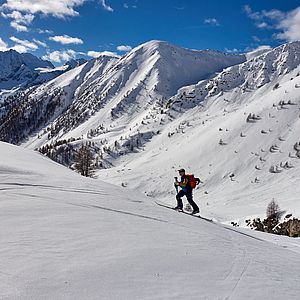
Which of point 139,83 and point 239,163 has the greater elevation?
point 139,83

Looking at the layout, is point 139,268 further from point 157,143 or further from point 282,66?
point 282,66

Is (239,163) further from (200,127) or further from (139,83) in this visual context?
(139,83)

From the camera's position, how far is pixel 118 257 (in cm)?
701

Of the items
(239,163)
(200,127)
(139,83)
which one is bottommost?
(239,163)

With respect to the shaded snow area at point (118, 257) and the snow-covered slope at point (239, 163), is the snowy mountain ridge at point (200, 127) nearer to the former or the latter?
the snow-covered slope at point (239, 163)

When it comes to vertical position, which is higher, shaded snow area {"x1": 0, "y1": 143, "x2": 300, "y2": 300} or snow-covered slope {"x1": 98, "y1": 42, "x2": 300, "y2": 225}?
snow-covered slope {"x1": 98, "y1": 42, "x2": 300, "y2": 225}

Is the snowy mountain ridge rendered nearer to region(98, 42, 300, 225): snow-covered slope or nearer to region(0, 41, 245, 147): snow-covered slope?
region(98, 42, 300, 225): snow-covered slope

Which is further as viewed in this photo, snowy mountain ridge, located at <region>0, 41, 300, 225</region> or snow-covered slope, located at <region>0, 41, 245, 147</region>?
snow-covered slope, located at <region>0, 41, 245, 147</region>

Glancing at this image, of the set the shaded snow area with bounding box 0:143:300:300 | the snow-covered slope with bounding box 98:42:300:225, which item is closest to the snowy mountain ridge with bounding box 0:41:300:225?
the snow-covered slope with bounding box 98:42:300:225

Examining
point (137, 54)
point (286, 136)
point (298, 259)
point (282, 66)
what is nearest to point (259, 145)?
point (286, 136)

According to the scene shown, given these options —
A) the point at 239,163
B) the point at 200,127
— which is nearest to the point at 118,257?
the point at 239,163

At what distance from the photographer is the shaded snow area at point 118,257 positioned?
225 inches

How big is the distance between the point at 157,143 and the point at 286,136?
34567 millimetres

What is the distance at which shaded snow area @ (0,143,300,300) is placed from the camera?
572 cm
